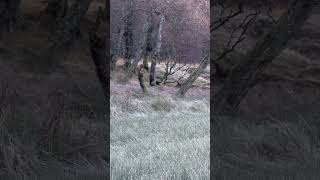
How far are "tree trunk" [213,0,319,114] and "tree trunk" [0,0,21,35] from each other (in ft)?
3.92

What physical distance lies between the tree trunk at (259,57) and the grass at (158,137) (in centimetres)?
80

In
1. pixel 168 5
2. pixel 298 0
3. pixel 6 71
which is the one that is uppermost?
pixel 168 5

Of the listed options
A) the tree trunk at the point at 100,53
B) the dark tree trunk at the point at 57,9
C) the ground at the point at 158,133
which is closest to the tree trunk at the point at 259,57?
→ the tree trunk at the point at 100,53

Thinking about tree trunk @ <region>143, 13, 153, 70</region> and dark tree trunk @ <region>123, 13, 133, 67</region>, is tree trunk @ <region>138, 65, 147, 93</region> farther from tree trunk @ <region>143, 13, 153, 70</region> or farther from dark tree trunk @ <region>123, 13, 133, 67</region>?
dark tree trunk @ <region>123, 13, 133, 67</region>

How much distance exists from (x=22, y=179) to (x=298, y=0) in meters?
1.73

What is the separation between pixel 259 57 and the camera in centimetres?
247

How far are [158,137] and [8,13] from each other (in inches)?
107

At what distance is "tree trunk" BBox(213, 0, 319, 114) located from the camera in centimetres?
241

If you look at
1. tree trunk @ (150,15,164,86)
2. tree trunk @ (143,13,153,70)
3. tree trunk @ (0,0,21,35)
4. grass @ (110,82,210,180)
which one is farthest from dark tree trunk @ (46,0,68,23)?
tree trunk @ (143,13,153,70)

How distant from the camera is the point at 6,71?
2.39 metres

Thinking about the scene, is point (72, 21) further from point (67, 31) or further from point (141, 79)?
point (141, 79)

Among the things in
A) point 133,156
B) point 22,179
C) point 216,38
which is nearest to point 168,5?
point 133,156

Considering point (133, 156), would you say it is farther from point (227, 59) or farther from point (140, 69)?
point (140, 69)

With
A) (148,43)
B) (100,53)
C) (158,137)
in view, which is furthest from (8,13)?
(148,43)
